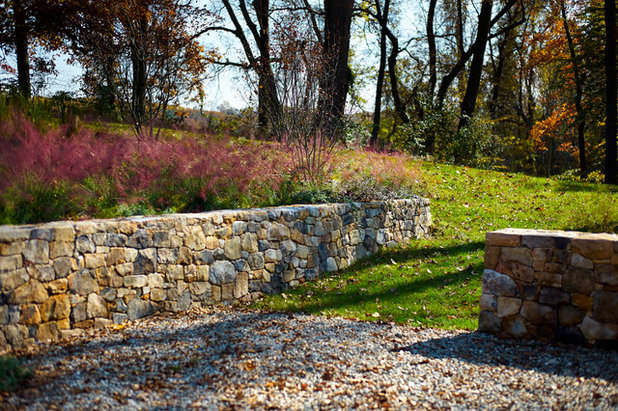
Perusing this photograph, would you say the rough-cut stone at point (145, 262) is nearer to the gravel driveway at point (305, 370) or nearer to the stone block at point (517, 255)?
the gravel driveway at point (305, 370)

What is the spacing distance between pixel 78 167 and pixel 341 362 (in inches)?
150

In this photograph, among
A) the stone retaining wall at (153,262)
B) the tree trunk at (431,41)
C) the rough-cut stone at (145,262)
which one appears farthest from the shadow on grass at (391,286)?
the tree trunk at (431,41)

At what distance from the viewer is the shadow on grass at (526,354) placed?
395cm

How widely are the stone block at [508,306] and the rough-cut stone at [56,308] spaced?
4.15 meters

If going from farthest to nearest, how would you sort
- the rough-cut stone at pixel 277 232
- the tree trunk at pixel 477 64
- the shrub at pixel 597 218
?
1. the tree trunk at pixel 477 64
2. the shrub at pixel 597 218
3. the rough-cut stone at pixel 277 232

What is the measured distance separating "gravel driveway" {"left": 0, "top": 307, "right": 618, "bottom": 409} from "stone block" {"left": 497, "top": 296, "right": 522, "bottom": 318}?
0.30m

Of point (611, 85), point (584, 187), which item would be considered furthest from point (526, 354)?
point (611, 85)

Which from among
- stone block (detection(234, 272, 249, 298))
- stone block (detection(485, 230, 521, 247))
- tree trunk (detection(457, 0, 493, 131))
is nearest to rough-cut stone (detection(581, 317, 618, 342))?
stone block (detection(485, 230, 521, 247))

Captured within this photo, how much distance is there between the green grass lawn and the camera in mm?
5918

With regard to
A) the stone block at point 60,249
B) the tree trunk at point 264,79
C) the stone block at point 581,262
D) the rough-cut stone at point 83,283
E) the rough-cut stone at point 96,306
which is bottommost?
the rough-cut stone at point 96,306

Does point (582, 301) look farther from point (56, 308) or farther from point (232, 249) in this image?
point (56, 308)

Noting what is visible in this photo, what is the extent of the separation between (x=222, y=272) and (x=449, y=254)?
13.1 ft

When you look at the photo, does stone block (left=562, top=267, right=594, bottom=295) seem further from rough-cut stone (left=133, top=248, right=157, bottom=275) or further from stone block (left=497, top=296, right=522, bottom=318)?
rough-cut stone (left=133, top=248, right=157, bottom=275)

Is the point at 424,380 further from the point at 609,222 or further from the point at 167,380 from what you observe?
the point at 609,222
